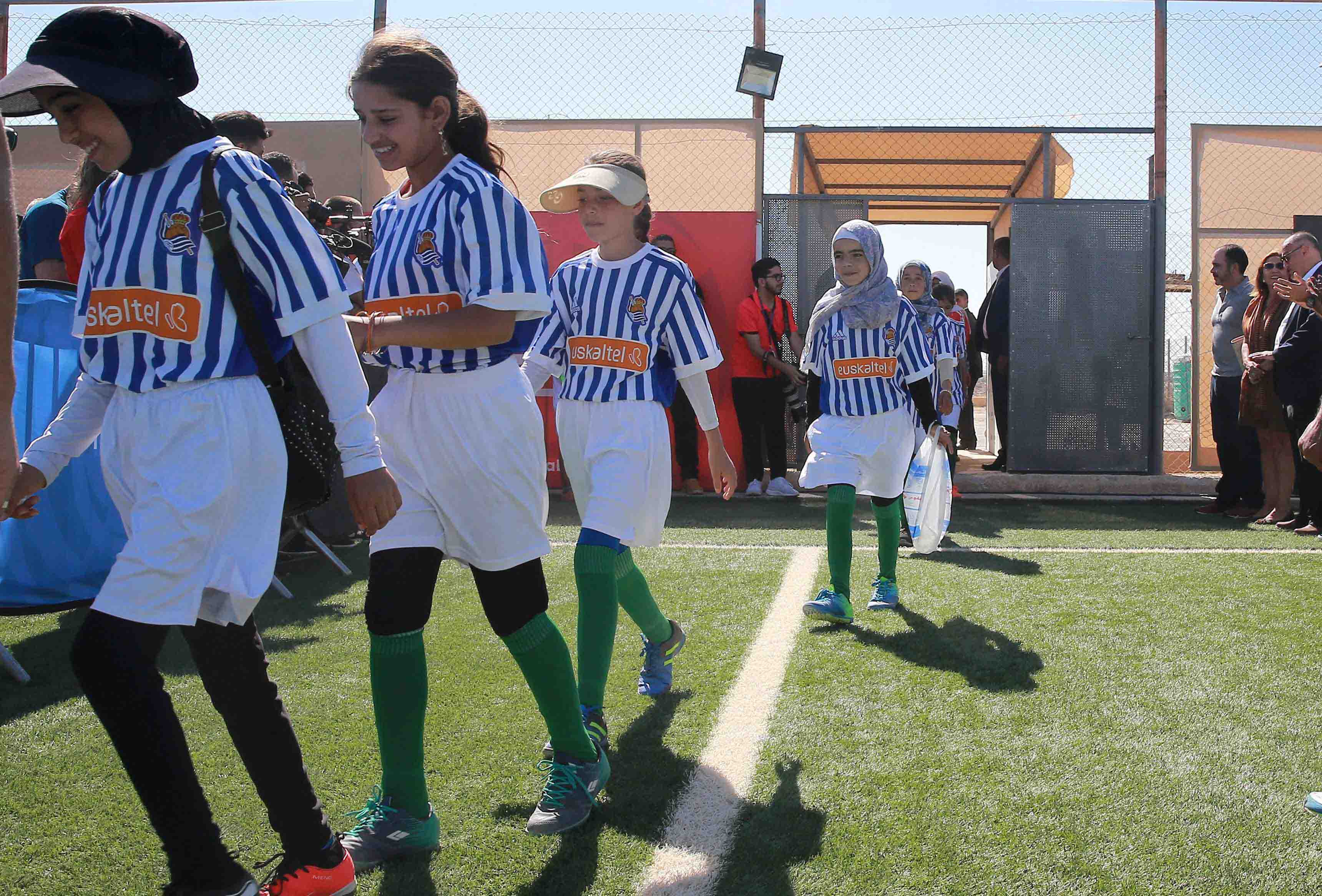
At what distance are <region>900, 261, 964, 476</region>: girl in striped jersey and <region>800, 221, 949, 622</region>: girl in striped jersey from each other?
32.4 inches

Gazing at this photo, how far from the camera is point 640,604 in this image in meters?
4.13

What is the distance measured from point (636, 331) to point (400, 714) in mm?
1678

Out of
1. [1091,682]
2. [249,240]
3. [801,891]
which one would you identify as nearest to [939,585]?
[1091,682]

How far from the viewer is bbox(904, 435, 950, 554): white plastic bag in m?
6.78

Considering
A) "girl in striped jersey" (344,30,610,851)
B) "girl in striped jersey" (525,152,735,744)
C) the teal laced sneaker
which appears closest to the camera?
"girl in striped jersey" (344,30,610,851)

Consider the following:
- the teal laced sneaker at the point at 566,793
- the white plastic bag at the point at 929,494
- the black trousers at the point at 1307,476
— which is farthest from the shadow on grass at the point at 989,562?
the teal laced sneaker at the point at 566,793

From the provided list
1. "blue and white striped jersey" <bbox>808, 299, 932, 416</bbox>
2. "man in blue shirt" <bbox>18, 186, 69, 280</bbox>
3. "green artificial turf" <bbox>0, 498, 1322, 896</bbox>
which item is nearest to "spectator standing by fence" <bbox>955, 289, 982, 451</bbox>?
"blue and white striped jersey" <bbox>808, 299, 932, 416</bbox>

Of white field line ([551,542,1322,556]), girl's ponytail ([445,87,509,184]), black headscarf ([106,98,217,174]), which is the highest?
girl's ponytail ([445,87,509,184])

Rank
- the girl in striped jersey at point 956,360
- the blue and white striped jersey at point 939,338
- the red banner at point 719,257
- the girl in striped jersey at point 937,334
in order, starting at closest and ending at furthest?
the girl in striped jersey at point 937,334 < the blue and white striped jersey at point 939,338 < the girl in striped jersey at point 956,360 < the red banner at point 719,257

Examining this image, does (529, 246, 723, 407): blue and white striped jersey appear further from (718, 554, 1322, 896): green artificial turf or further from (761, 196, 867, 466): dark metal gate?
(761, 196, 867, 466): dark metal gate

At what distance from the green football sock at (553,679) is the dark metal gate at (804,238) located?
7.69 meters

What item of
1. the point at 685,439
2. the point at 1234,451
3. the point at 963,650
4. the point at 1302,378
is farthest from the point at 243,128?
the point at 1234,451

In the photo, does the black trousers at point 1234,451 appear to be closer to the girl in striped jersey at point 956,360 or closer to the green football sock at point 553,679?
the girl in striped jersey at point 956,360

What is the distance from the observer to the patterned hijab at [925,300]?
7680 mm
